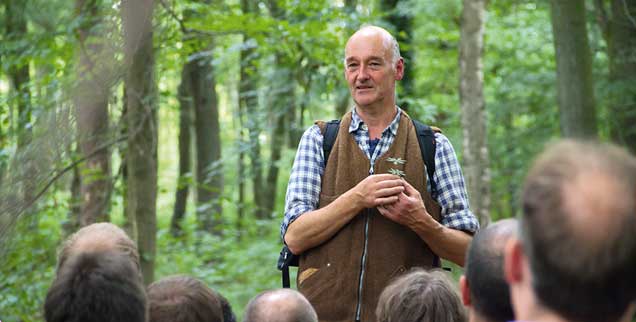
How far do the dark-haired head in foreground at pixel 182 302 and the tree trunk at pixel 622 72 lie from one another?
7.79 meters

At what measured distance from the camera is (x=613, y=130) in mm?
10133

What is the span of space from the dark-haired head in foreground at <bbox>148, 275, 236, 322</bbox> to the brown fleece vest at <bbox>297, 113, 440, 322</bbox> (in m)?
0.74

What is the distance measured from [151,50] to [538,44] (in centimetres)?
917

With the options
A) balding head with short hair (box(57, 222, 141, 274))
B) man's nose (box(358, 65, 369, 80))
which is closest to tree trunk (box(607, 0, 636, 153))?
man's nose (box(358, 65, 369, 80))

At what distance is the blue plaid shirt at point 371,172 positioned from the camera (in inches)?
158

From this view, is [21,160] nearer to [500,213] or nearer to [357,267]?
[357,267]

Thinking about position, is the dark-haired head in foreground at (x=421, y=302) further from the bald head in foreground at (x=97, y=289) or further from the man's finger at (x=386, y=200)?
the bald head in foreground at (x=97, y=289)

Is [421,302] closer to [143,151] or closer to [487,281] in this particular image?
[487,281]

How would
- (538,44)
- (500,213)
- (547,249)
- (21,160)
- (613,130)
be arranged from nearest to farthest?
(547,249)
(21,160)
(613,130)
(538,44)
(500,213)

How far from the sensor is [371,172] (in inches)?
157

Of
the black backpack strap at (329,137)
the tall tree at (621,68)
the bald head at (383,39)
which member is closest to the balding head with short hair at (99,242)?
the black backpack strap at (329,137)

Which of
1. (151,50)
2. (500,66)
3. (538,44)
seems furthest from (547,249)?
(500,66)

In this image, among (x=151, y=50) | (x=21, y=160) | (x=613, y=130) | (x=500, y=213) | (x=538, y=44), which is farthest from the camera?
(x=500, y=213)

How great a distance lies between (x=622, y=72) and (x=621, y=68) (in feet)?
0.20
